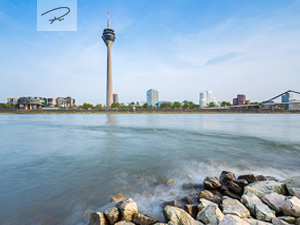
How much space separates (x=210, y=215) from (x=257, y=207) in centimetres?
112

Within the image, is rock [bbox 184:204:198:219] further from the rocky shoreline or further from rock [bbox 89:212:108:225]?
rock [bbox 89:212:108:225]

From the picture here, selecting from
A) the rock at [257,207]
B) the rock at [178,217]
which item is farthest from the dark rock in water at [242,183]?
the rock at [178,217]

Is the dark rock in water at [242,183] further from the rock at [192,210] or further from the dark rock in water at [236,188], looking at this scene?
the rock at [192,210]

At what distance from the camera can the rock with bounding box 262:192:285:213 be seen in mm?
3598

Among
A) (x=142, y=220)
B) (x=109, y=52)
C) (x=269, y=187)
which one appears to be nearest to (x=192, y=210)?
(x=142, y=220)

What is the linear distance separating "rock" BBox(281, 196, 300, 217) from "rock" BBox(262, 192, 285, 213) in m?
0.12

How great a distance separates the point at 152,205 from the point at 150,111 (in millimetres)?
113181

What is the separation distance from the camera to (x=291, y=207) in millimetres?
3342

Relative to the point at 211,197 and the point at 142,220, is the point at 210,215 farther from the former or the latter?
the point at 142,220

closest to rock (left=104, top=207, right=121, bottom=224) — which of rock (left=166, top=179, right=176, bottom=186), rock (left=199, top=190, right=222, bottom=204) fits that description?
rock (left=199, top=190, right=222, bottom=204)

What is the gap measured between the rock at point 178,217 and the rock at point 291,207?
1929 mm

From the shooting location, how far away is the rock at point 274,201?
360 centimetres

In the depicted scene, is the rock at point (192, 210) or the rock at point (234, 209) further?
the rock at point (192, 210)

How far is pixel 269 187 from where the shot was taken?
14.6 feet
